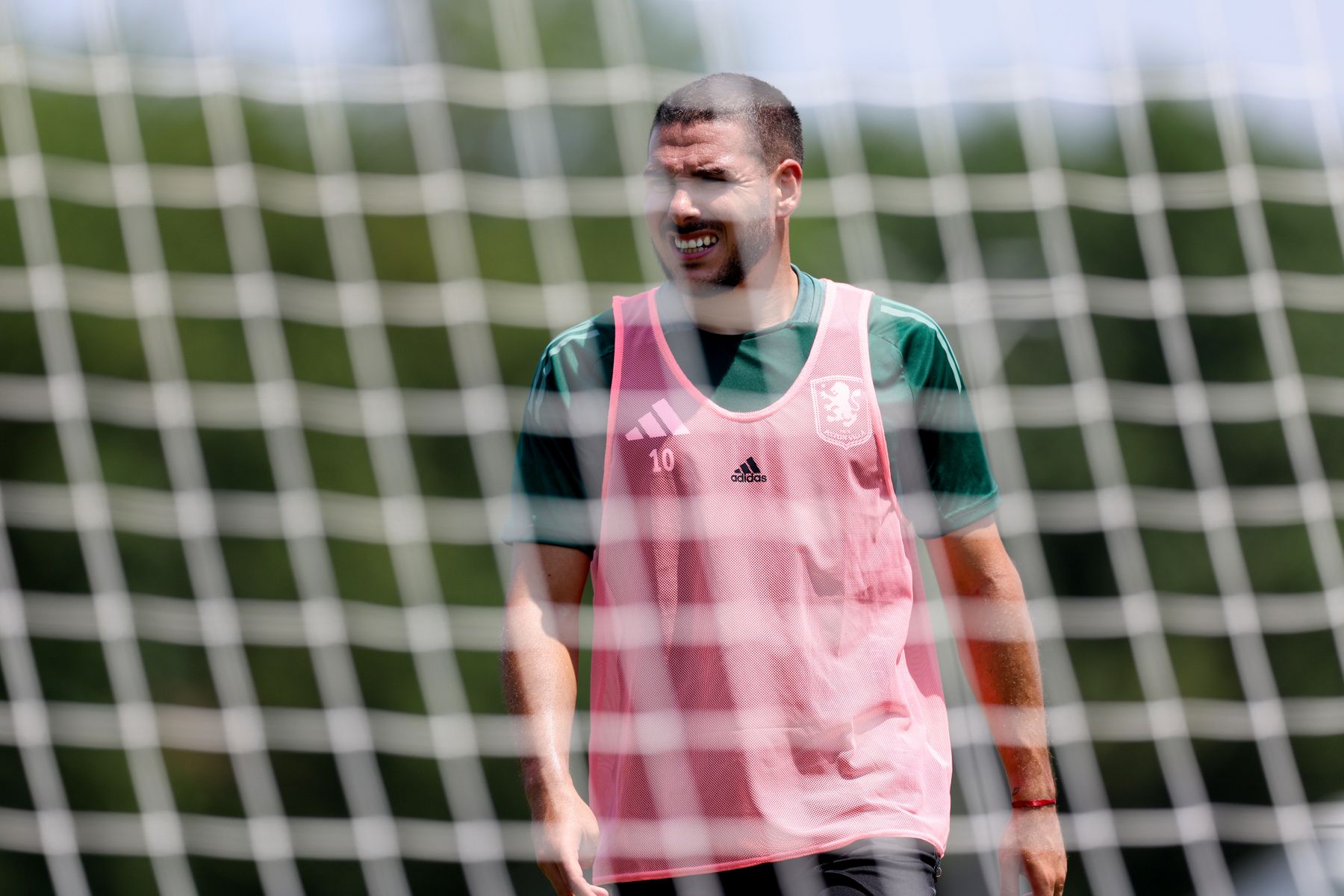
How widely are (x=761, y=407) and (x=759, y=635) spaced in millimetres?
283

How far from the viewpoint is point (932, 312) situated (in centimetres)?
1091

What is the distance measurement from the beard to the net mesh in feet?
24.5

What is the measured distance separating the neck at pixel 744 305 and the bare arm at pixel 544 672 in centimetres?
34

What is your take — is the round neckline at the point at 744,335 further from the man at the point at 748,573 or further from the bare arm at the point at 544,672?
the bare arm at the point at 544,672

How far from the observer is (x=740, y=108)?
1992 mm

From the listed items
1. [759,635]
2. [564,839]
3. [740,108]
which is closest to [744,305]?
[740,108]

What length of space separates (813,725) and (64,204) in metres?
13.0

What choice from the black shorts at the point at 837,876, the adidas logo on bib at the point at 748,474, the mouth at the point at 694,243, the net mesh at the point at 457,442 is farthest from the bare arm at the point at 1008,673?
the net mesh at the point at 457,442

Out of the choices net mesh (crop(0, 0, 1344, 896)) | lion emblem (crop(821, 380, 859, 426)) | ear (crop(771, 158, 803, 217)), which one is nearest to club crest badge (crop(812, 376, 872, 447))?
lion emblem (crop(821, 380, 859, 426))

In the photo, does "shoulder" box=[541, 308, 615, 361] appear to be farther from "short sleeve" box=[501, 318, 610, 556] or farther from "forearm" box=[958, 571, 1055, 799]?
"forearm" box=[958, 571, 1055, 799]

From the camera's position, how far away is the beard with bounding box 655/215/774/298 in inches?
76.9

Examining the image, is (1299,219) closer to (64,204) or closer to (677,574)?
(64,204)

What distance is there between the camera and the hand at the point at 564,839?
184 cm

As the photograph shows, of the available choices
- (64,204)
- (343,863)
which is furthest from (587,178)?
(343,863)
